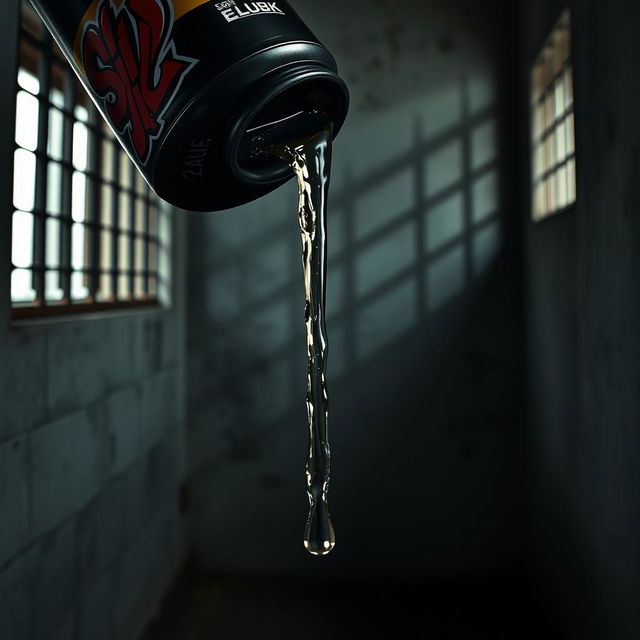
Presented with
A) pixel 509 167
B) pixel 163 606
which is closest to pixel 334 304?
pixel 509 167

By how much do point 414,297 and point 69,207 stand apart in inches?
53.6

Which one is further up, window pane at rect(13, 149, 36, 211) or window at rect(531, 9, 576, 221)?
window at rect(531, 9, 576, 221)

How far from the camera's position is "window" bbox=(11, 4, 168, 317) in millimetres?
1380

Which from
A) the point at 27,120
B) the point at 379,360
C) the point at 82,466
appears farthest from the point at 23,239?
the point at 379,360

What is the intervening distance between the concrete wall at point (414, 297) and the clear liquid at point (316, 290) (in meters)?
1.67

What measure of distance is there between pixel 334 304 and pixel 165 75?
1886mm

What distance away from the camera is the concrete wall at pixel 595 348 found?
4.32 ft

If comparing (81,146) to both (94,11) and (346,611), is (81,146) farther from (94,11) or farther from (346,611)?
(346,611)

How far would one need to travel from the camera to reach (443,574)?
8.19 ft

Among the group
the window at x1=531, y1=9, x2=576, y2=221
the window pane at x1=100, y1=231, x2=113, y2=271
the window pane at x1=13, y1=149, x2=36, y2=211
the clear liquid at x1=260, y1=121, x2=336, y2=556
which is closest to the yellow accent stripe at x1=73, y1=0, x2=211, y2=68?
the clear liquid at x1=260, y1=121, x2=336, y2=556

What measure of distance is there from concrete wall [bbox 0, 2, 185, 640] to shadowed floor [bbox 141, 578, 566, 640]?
0.53ft

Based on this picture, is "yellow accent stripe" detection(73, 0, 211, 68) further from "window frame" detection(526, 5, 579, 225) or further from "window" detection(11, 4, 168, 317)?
"window frame" detection(526, 5, 579, 225)

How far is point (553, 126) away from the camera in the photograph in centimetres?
208

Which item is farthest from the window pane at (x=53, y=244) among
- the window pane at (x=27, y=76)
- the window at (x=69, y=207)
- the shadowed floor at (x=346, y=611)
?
the shadowed floor at (x=346, y=611)
